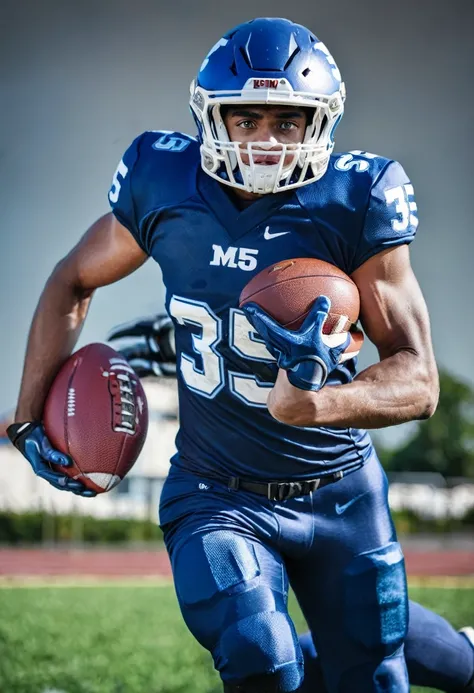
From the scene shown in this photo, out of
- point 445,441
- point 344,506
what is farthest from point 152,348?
point 445,441

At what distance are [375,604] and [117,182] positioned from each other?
1.44m

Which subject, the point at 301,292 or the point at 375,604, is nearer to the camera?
the point at 301,292

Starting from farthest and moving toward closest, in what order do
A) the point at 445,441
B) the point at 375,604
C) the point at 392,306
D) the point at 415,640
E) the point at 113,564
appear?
the point at 445,441
the point at 113,564
the point at 415,640
the point at 375,604
the point at 392,306

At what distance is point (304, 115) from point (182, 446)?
1016 mm

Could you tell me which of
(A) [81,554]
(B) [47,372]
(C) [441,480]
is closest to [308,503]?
(B) [47,372]

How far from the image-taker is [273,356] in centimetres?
273

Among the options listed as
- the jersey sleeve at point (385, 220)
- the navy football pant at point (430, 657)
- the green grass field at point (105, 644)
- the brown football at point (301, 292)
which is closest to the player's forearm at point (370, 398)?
the brown football at point (301, 292)

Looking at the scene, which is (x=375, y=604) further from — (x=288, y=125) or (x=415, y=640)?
(x=288, y=125)

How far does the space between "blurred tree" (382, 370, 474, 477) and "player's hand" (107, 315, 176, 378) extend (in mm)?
36582

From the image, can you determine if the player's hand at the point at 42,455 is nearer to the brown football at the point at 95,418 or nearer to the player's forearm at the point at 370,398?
the brown football at the point at 95,418

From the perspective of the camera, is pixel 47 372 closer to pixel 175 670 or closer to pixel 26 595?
pixel 175 670

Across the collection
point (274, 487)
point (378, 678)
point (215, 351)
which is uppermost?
point (215, 351)

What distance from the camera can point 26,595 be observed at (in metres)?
9.85

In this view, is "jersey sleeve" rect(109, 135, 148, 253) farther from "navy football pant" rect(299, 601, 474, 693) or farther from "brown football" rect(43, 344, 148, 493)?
"navy football pant" rect(299, 601, 474, 693)
